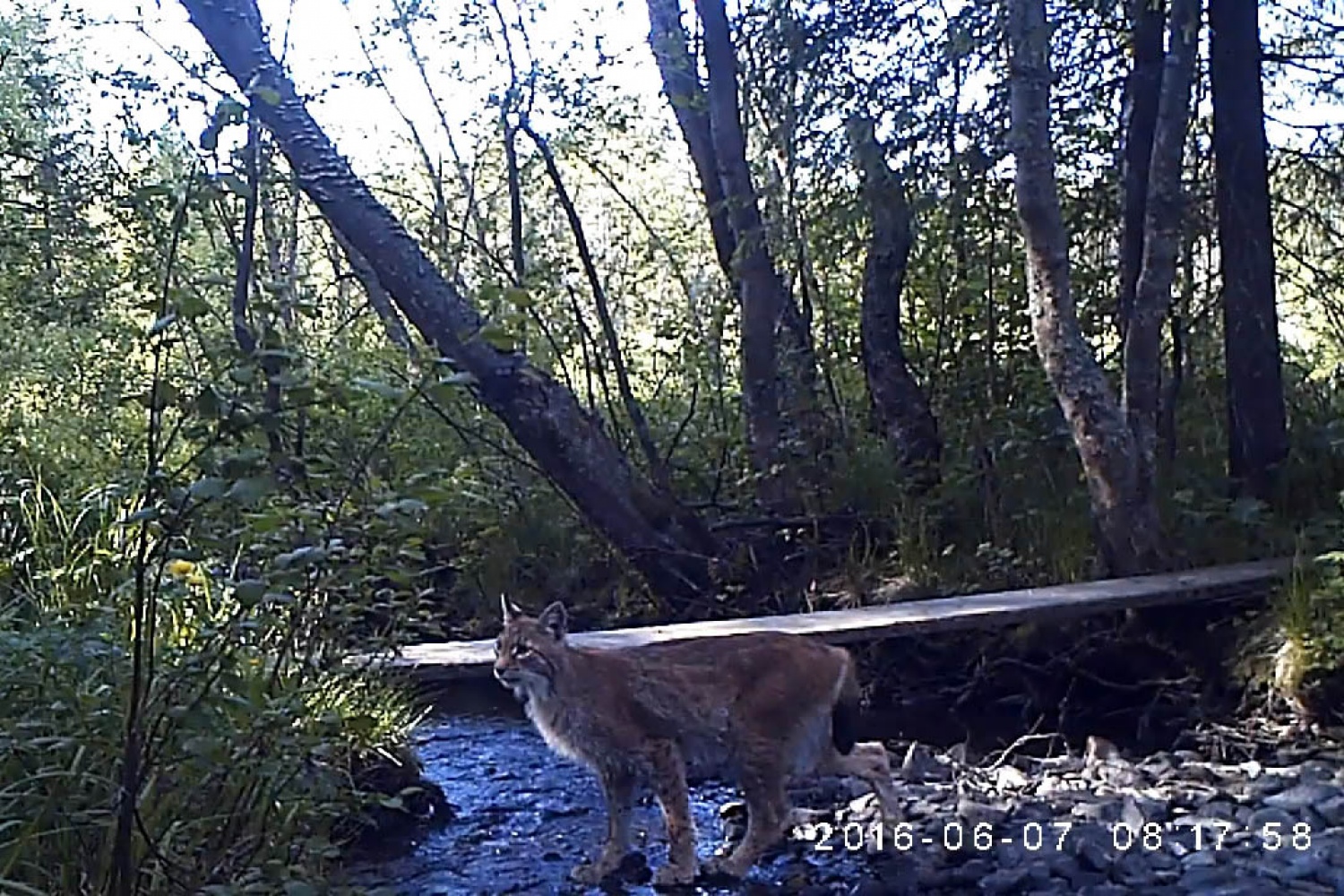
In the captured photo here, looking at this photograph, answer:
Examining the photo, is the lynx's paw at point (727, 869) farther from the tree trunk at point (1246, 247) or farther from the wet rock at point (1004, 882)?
the tree trunk at point (1246, 247)

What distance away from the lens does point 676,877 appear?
5.59 metres

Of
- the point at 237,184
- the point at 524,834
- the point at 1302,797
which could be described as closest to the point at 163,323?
the point at 237,184

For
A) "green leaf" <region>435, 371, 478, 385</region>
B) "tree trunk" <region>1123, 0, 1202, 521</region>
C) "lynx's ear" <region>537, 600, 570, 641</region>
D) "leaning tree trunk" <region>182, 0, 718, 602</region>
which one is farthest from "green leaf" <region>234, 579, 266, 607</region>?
"tree trunk" <region>1123, 0, 1202, 521</region>

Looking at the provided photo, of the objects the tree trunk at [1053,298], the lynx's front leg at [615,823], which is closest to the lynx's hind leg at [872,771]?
the lynx's front leg at [615,823]

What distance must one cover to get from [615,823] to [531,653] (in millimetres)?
721

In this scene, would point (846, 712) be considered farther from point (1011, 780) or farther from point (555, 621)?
point (555, 621)

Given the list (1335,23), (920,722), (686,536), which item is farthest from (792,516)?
(1335,23)

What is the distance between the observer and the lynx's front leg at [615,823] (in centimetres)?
570

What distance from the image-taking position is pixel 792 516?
10664 millimetres

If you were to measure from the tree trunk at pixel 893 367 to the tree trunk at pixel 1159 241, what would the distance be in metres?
2.36

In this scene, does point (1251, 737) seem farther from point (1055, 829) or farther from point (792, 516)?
point (792, 516)

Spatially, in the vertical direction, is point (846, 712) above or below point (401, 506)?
A: below

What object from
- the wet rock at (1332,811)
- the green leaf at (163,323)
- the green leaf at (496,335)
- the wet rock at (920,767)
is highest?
the green leaf at (163,323)

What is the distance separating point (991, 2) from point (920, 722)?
4122 millimetres
